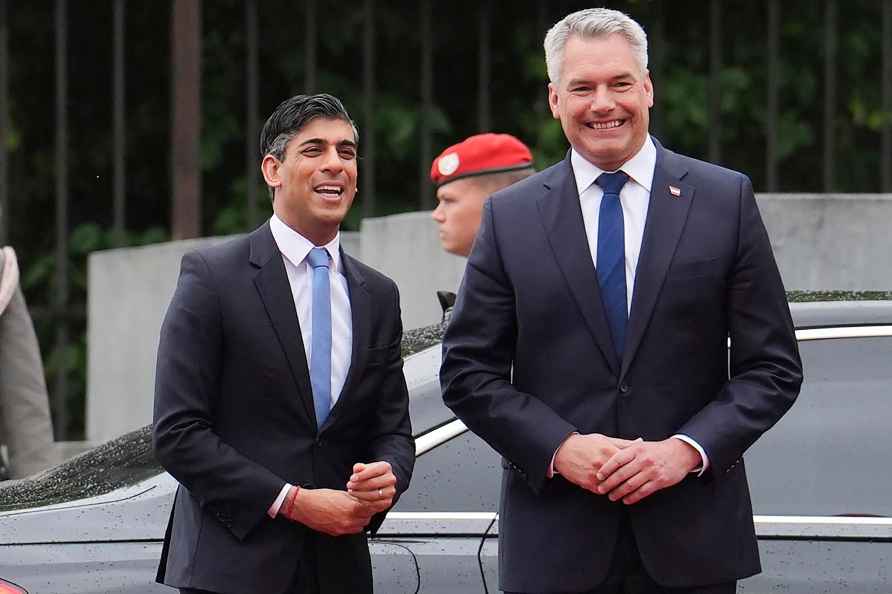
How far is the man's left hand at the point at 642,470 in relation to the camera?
291cm

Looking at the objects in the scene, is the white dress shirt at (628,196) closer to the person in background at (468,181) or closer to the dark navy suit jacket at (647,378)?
the dark navy suit jacket at (647,378)

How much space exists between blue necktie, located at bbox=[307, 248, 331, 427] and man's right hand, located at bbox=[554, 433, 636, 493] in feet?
1.57

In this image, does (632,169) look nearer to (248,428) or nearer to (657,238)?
(657,238)

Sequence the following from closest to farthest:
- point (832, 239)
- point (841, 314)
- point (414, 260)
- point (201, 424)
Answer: point (201, 424) < point (841, 314) < point (832, 239) < point (414, 260)

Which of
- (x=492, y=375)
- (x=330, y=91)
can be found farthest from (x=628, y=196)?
(x=330, y=91)

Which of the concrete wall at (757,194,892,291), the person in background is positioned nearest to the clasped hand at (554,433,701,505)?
the person in background

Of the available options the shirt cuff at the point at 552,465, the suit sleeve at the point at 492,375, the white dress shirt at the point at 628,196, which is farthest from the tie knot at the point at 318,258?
the shirt cuff at the point at 552,465

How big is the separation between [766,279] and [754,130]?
14.5 ft

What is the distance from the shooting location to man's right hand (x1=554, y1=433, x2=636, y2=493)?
2.93m

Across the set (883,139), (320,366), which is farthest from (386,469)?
(883,139)

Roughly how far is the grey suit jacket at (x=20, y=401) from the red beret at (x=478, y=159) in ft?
4.53

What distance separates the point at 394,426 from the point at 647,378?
0.53m

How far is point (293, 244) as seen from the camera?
326 centimetres

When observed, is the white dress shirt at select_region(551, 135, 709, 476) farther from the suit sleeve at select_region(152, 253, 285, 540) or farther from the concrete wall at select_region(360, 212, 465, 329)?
the concrete wall at select_region(360, 212, 465, 329)
